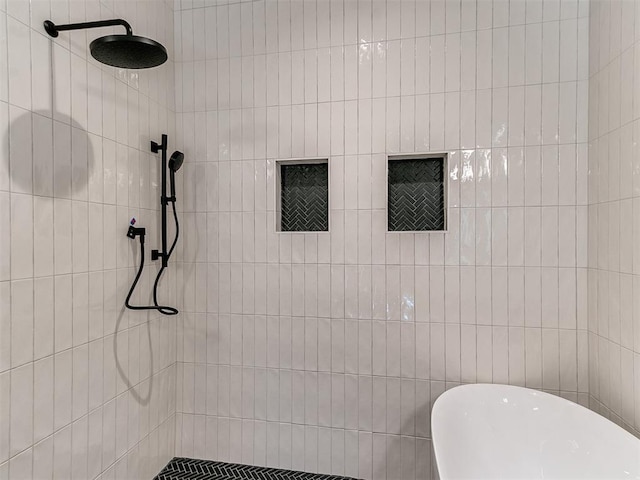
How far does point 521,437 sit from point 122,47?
2290 millimetres

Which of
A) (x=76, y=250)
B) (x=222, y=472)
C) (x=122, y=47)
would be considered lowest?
(x=222, y=472)

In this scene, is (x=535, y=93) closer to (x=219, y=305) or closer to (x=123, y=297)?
(x=219, y=305)

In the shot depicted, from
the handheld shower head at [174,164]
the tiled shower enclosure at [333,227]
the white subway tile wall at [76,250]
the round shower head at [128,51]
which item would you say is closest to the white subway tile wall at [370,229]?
the tiled shower enclosure at [333,227]

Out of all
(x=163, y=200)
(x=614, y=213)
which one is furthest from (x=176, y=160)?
(x=614, y=213)

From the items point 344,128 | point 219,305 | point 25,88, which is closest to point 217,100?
point 344,128

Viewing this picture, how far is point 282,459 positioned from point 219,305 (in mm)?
967

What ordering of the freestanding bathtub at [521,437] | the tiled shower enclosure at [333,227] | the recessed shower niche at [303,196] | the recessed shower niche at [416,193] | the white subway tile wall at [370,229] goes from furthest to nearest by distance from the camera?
the recessed shower niche at [303,196] < the recessed shower niche at [416,193] < the white subway tile wall at [370,229] < the tiled shower enclosure at [333,227] < the freestanding bathtub at [521,437]

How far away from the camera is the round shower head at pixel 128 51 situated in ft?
4.30

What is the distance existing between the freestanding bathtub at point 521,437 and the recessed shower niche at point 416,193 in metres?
0.88

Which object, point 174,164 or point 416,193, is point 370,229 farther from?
point 174,164

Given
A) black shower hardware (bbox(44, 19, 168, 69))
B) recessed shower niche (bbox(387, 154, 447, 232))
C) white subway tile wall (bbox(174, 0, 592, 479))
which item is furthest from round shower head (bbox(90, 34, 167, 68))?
recessed shower niche (bbox(387, 154, 447, 232))

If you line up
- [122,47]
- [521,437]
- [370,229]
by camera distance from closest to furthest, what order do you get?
[122,47]
[521,437]
[370,229]

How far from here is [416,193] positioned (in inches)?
84.6

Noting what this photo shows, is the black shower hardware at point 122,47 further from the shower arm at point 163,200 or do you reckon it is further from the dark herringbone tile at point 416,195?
the dark herringbone tile at point 416,195
